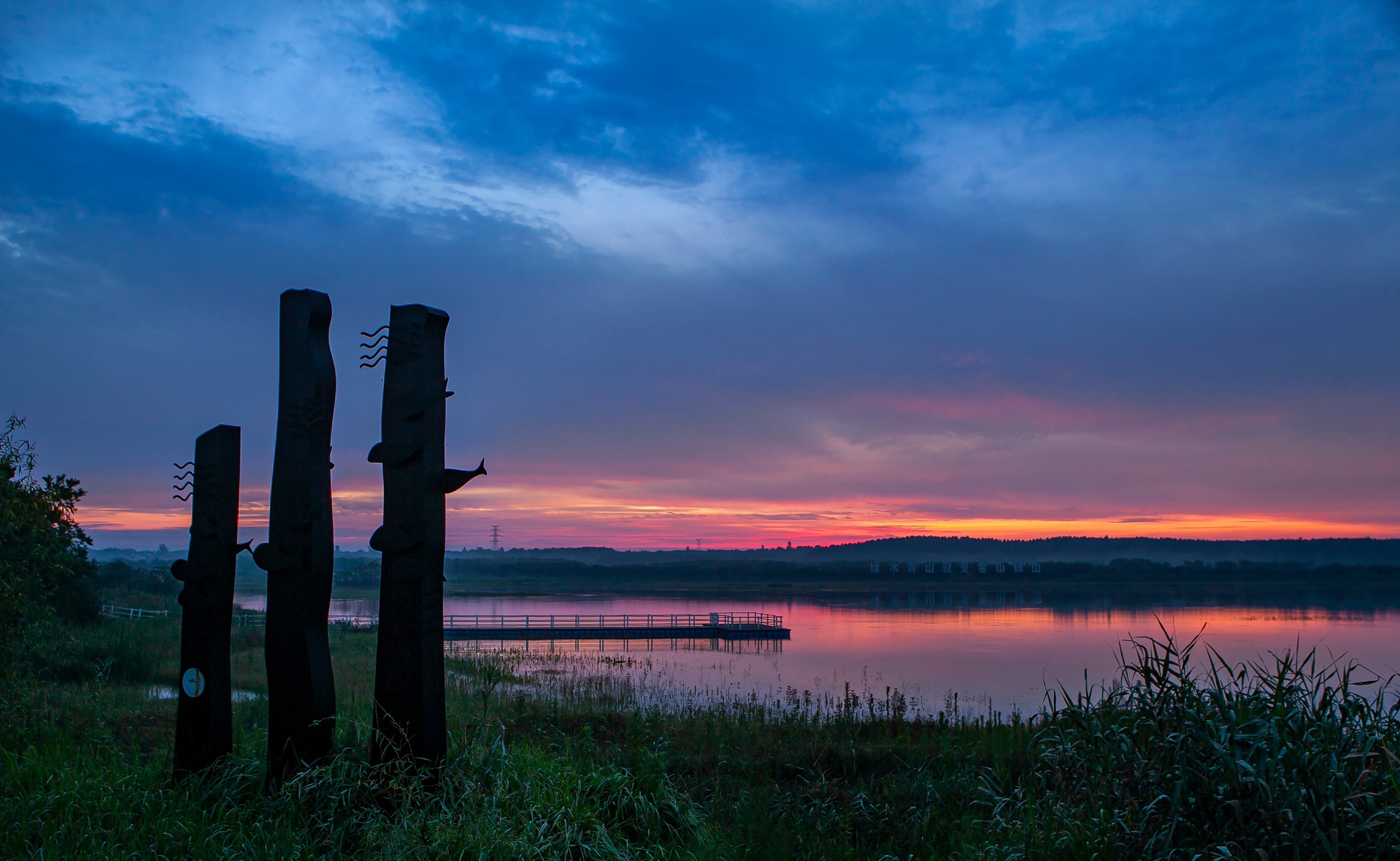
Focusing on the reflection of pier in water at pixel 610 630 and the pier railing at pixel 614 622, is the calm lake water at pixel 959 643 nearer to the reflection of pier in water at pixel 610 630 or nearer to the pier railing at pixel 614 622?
the reflection of pier in water at pixel 610 630

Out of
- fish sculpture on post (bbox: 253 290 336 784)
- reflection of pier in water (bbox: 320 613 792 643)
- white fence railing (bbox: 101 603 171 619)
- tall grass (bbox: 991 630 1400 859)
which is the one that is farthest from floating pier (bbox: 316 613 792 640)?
tall grass (bbox: 991 630 1400 859)

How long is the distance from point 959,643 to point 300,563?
33921 millimetres

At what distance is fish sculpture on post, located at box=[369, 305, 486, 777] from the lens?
20.7 feet

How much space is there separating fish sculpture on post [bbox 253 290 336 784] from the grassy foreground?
0.36 m

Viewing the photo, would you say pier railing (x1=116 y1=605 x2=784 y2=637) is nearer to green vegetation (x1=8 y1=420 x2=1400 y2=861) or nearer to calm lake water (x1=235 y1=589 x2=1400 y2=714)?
calm lake water (x1=235 y1=589 x2=1400 y2=714)

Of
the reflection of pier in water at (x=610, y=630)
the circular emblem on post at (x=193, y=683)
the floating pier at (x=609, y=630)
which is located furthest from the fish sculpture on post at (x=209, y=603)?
the reflection of pier in water at (x=610, y=630)

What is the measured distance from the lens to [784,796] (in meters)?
8.94

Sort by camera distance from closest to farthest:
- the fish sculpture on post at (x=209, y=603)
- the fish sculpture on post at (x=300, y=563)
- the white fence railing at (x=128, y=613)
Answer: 1. the fish sculpture on post at (x=300, y=563)
2. the fish sculpture on post at (x=209, y=603)
3. the white fence railing at (x=128, y=613)

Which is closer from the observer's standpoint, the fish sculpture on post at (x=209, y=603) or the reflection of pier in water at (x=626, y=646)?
the fish sculpture on post at (x=209, y=603)

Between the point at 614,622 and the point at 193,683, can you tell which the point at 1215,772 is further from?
the point at 614,622

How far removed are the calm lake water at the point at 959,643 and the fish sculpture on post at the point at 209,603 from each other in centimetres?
687

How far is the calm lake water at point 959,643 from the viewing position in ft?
75.2

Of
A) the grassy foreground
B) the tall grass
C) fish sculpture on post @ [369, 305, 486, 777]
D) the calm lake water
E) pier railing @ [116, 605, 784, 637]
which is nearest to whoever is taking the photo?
the tall grass

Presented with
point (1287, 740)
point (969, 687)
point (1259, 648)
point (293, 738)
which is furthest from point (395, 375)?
point (1259, 648)
